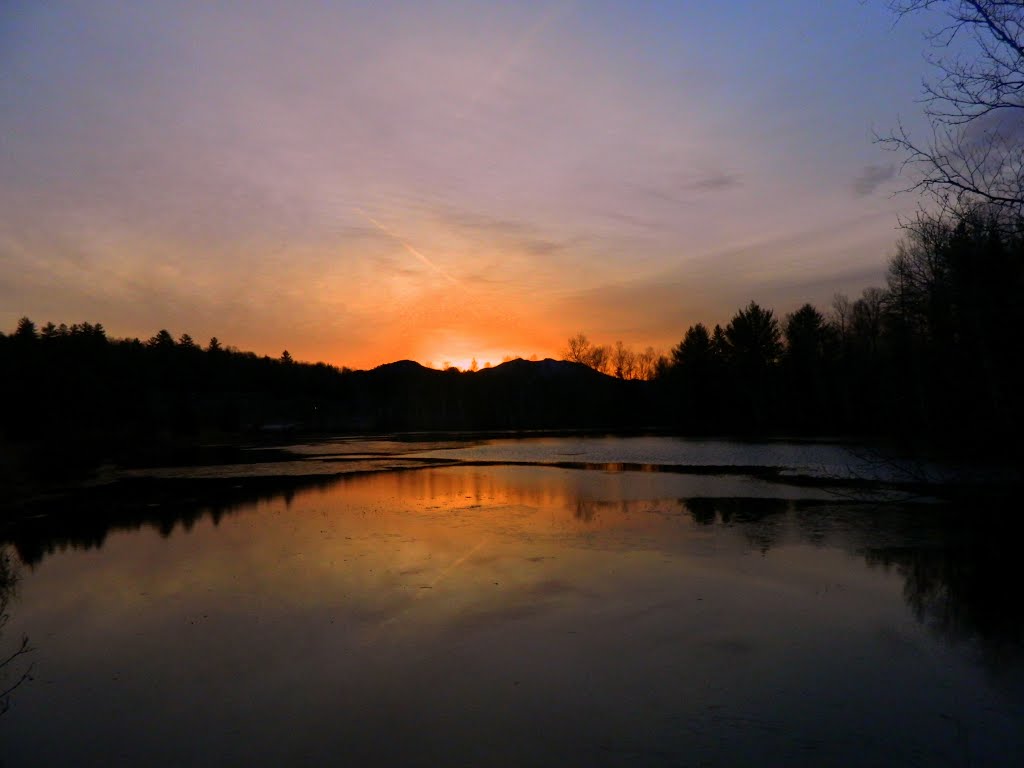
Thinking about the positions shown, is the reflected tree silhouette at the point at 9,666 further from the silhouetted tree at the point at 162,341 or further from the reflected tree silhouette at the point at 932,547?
the silhouetted tree at the point at 162,341

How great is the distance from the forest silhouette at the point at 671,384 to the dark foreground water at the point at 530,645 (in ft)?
6.04

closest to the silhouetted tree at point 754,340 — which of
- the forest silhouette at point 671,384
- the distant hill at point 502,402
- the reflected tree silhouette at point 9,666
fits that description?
the forest silhouette at point 671,384

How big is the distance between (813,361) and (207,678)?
69.3m

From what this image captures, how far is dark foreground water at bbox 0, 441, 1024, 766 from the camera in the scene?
6094 millimetres

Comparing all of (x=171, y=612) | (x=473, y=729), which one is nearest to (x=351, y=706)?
(x=473, y=729)

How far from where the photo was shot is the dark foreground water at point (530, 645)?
20.0 feet

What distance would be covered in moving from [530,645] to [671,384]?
83.3 metres

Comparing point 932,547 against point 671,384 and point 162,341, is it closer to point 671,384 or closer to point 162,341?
point 671,384

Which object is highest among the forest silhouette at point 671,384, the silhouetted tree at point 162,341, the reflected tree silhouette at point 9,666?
the silhouetted tree at point 162,341

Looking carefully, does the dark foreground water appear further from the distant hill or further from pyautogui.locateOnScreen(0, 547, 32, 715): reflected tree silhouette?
the distant hill

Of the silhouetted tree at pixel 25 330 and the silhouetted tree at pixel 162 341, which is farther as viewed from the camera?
the silhouetted tree at pixel 162 341

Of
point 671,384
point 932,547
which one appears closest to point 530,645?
point 932,547

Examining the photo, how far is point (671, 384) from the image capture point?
88.8m

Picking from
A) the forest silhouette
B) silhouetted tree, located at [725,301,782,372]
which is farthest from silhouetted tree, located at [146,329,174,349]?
silhouetted tree, located at [725,301,782,372]
